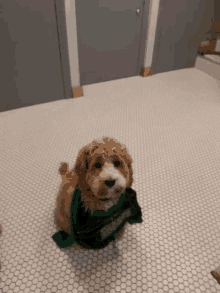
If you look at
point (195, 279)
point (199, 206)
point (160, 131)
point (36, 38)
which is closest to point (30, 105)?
point (36, 38)

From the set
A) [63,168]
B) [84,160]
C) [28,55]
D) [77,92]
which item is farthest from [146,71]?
[84,160]

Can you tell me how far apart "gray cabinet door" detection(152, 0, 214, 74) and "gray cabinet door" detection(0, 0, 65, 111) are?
1.50 metres

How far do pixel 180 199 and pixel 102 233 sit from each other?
2.37 ft

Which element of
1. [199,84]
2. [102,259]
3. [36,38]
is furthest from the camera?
[199,84]

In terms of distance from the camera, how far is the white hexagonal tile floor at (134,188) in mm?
1046

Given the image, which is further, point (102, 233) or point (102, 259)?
point (102, 259)

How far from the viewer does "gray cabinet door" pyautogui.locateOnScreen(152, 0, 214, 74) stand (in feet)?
8.98

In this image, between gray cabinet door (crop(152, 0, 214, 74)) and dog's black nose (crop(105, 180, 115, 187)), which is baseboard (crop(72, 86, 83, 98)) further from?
dog's black nose (crop(105, 180, 115, 187))

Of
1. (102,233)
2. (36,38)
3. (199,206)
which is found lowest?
(199,206)

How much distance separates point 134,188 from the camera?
58.7 inches

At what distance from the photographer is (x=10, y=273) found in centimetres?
105

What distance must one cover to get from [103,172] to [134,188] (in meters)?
0.73

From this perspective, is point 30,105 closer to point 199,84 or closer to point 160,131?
point 160,131

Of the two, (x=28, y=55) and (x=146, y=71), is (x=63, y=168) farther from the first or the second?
(x=146, y=71)
